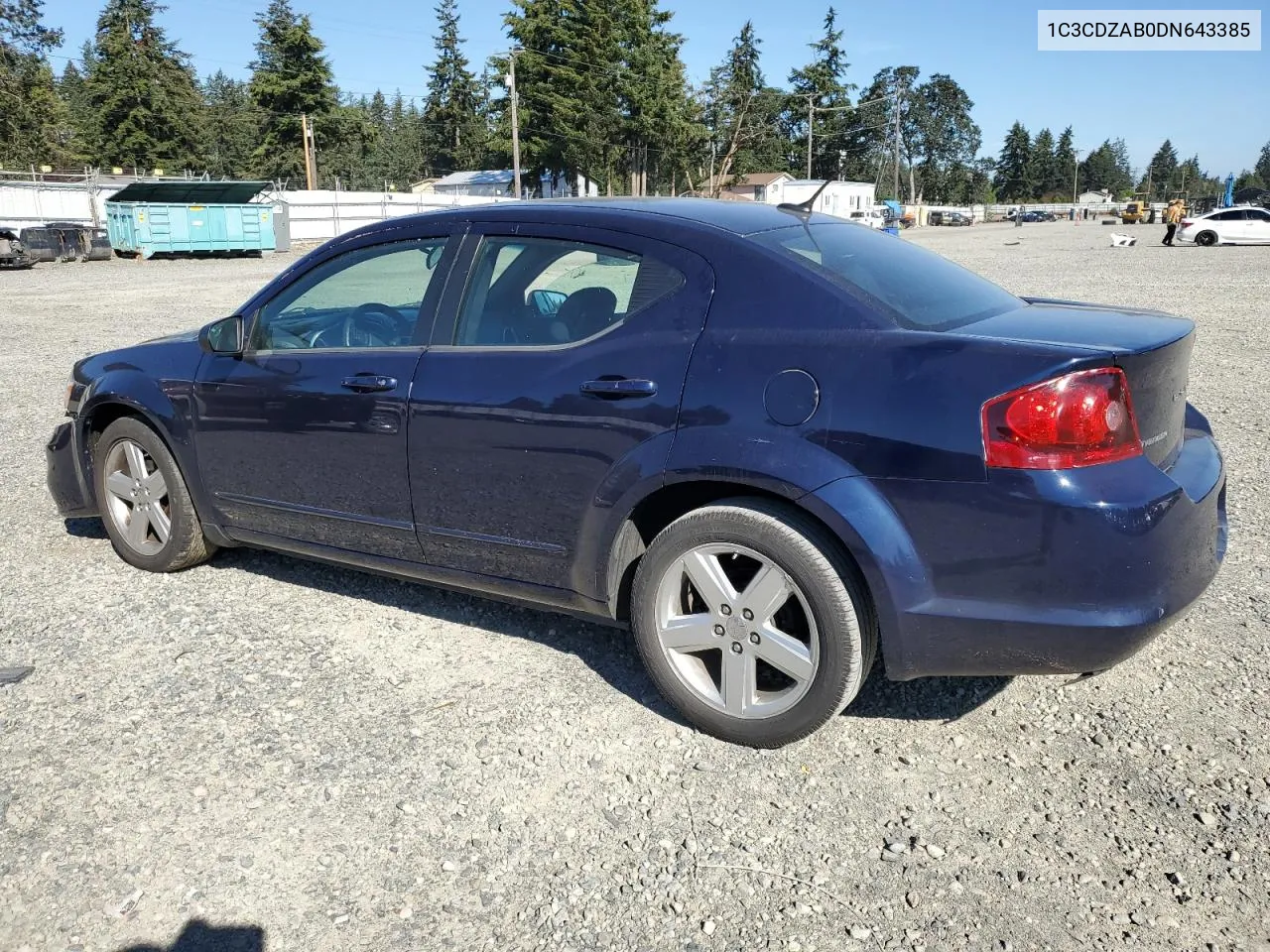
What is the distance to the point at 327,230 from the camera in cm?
4544

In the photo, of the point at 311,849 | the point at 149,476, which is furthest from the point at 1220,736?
the point at 149,476

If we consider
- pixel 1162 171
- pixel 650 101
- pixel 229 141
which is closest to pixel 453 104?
pixel 229 141

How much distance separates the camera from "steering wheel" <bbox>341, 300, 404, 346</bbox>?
3926 mm

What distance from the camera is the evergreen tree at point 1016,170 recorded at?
149 m

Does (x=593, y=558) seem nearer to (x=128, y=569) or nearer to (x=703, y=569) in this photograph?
(x=703, y=569)

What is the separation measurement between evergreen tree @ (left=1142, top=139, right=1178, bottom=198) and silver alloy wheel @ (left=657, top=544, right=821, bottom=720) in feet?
543

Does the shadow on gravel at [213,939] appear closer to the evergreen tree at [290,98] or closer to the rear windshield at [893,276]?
the rear windshield at [893,276]

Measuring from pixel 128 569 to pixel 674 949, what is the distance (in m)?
3.58

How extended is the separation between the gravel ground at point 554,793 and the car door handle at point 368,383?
3.30ft

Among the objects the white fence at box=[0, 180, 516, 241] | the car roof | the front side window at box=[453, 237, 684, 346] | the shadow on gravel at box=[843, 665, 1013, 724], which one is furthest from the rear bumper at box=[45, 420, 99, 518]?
the white fence at box=[0, 180, 516, 241]

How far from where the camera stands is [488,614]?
4320mm

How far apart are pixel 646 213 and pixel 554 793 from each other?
191 centimetres

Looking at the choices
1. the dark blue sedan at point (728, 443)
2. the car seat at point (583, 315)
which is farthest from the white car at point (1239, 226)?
the car seat at point (583, 315)

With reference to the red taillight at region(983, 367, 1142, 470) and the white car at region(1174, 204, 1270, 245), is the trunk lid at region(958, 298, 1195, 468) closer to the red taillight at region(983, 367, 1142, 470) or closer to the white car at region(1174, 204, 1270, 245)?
the red taillight at region(983, 367, 1142, 470)
